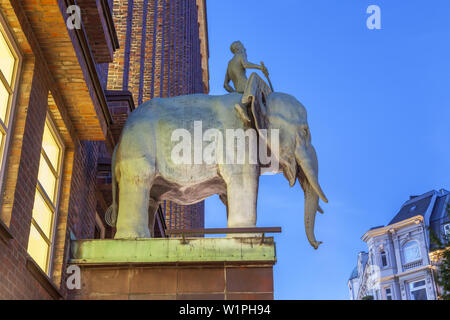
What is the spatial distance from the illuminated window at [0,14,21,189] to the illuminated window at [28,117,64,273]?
4.18 feet

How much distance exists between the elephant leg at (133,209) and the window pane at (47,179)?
1.04m

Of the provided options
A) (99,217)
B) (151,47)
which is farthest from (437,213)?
(99,217)

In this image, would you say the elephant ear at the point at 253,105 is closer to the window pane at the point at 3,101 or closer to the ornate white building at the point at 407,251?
the window pane at the point at 3,101

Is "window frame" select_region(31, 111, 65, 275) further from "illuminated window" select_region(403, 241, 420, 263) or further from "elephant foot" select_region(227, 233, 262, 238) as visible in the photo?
"illuminated window" select_region(403, 241, 420, 263)

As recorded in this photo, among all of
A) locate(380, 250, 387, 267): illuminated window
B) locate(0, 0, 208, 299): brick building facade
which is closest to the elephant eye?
locate(0, 0, 208, 299): brick building facade

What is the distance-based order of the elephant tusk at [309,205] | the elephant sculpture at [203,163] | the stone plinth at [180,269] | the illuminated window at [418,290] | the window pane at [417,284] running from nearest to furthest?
the stone plinth at [180,269] < the elephant sculpture at [203,163] < the elephant tusk at [309,205] < the illuminated window at [418,290] < the window pane at [417,284]

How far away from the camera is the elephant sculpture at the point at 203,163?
8977 mm

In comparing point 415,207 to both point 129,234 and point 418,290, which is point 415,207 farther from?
point 129,234

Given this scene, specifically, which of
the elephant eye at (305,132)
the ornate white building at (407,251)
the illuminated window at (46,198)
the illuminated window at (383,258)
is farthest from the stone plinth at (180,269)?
the illuminated window at (383,258)

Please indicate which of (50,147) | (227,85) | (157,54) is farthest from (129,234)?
(157,54)

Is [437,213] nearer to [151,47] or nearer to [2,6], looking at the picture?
[151,47]

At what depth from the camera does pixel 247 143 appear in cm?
930

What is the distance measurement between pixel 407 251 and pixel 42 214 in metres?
40.1

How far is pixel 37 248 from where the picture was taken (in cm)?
869
